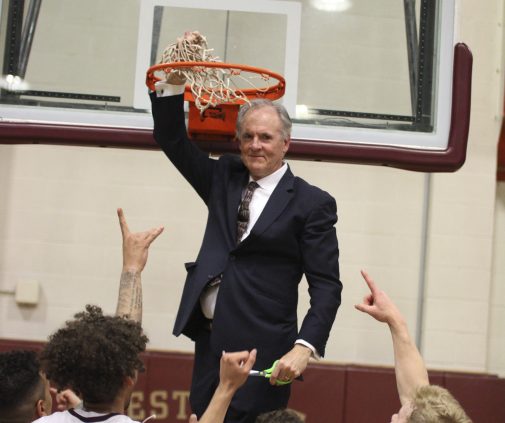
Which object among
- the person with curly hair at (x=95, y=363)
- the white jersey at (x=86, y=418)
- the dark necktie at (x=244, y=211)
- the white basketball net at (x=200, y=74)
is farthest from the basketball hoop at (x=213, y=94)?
the white jersey at (x=86, y=418)

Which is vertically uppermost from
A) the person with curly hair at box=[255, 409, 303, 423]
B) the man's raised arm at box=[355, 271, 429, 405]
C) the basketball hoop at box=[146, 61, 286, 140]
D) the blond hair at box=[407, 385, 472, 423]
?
the basketball hoop at box=[146, 61, 286, 140]

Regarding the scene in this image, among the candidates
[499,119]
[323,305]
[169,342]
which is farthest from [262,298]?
[499,119]

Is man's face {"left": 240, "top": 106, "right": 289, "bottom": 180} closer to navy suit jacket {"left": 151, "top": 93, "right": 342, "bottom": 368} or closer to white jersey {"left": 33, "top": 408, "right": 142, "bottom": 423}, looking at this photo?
navy suit jacket {"left": 151, "top": 93, "right": 342, "bottom": 368}

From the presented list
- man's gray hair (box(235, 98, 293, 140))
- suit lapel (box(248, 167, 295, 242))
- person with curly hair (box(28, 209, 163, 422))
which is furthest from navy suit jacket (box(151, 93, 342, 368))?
person with curly hair (box(28, 209, 163, 422))

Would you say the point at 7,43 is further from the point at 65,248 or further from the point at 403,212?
the point at 403,212

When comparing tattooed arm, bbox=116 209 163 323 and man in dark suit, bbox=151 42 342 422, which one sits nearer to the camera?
man in dark suit, bbox=151 42 342 422

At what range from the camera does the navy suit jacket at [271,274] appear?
9.61 feet

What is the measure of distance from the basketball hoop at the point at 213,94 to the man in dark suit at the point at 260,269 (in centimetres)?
16

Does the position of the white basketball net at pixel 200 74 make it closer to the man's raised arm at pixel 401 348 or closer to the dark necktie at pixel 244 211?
the dark necktie at pixel 244 211

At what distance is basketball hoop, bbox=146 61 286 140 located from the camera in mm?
3211

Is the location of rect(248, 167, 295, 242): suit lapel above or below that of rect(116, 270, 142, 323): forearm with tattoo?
above

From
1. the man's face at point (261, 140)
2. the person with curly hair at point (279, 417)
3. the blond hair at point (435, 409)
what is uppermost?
the man's face at point (261, 140)

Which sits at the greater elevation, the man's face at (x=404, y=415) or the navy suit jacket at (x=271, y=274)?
the navy suit jacket at (x=271, y=274)

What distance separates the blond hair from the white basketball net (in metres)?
1.35
